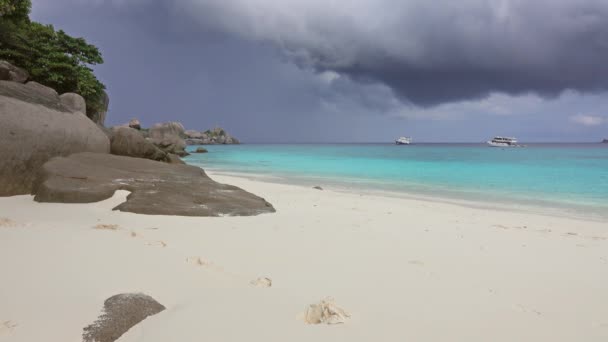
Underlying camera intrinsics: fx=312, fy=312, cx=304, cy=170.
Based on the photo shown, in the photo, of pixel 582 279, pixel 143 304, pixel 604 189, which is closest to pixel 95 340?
pixel 143 304

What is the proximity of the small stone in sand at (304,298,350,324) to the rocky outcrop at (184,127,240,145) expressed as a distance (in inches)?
4143

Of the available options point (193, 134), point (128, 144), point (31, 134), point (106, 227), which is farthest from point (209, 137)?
point (106, 227)

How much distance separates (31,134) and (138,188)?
7.78 ft

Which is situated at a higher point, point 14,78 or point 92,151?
point 14,78

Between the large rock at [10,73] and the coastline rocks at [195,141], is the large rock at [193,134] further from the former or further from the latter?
the large rock at [10,73]

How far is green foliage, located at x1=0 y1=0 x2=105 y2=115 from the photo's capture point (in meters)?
15.4

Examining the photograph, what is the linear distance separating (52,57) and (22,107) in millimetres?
13452

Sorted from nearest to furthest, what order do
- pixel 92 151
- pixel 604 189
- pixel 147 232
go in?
pixel 147 232
pixel 92 151
pixel 604 189

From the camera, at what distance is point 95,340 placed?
1.64 meters

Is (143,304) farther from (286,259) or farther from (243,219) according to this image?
(243,219)

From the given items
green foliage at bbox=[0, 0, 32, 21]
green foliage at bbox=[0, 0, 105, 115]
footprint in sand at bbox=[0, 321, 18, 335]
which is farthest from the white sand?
green foliage at bbox=[0, 0, 32, 21]

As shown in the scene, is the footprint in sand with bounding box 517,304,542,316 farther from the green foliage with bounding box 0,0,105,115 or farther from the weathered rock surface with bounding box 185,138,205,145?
the weathered rock surface with bounding box 185,138,205,145

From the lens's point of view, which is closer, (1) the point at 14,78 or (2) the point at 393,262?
(2) the point at 393,262

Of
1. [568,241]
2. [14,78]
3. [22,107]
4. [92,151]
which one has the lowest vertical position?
[568,241]
